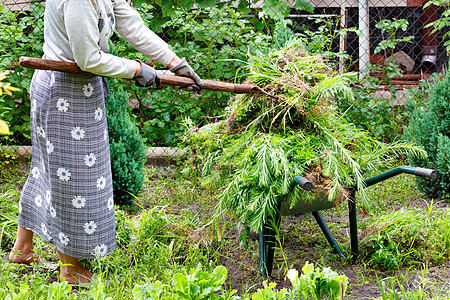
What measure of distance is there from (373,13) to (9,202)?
17.9ft

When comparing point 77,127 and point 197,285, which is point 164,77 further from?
point 197,285

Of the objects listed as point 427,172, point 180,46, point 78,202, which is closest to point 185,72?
point 78,202

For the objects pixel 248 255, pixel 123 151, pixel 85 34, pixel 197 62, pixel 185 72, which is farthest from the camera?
pixel 197 62

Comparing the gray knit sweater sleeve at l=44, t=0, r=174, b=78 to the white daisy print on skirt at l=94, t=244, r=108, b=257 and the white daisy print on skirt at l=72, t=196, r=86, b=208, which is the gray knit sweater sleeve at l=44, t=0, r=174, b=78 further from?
the white daisy print on skirt at l=94, t=244, r=108, b=257

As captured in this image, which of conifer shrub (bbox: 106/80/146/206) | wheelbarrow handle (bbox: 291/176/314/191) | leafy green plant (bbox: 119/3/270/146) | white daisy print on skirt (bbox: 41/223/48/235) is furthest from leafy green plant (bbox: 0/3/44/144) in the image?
wheelbarrow handle (bbox: 291/176/314/191)

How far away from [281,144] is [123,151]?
1.51 meters

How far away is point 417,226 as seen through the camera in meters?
2.76

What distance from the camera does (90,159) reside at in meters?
2.30

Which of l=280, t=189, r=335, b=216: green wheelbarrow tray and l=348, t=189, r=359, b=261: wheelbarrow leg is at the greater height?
l=280, t=189, r=335, b=216: green wheelbarrow tray

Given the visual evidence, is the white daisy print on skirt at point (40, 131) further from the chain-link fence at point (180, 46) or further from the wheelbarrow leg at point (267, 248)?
the chain-link fence at point (180, 46)

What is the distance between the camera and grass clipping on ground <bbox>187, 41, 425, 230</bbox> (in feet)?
7.15

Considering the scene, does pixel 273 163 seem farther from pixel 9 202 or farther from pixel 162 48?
pixel 9 202

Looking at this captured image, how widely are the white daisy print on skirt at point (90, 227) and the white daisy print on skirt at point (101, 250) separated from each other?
95mm

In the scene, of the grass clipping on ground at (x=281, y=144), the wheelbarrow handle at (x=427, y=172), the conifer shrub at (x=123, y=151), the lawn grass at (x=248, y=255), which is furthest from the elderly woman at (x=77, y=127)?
the wheelbarrow handle at (x=427, y=172)
